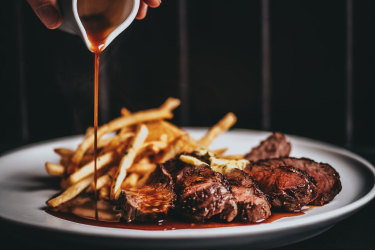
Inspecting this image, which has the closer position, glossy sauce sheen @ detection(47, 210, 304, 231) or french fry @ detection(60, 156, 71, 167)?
glossy sauce sheen @ detection(47, 210, 304, 231)

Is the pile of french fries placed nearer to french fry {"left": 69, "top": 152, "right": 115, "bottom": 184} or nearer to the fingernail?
french fry {"left": 69, "top": 152, "right": 115, "bottom": 184}

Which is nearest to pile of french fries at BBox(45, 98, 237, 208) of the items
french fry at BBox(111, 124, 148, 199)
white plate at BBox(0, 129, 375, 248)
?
french fry at BBox(111, 124, 148, 199)

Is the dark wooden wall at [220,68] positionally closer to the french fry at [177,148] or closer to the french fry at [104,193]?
the french fry at [177,148]

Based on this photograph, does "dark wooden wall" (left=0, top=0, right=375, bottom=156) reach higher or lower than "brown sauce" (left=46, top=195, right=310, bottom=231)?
higher

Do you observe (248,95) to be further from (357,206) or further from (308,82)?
(357,206)

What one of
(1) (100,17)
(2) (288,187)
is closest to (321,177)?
(2) (288,187)

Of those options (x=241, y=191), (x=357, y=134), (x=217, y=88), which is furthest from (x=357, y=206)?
(x=217, y=88)
